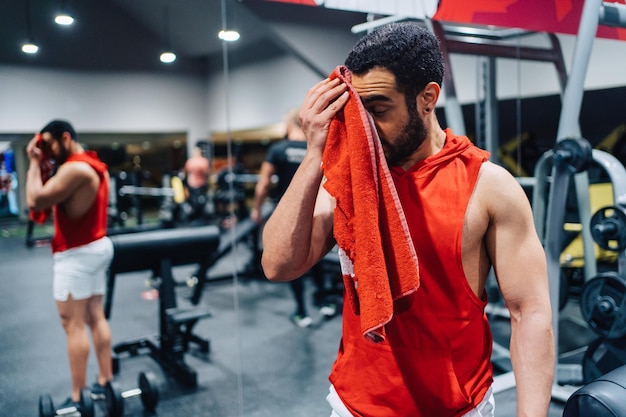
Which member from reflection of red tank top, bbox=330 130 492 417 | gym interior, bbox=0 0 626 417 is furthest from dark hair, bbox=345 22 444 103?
gym interior, bbox=0 0 626 417

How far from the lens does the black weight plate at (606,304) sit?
233 centimetres

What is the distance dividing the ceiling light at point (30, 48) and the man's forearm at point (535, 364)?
2029 mm

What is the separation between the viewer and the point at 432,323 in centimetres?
104

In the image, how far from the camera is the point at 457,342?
1057 mm

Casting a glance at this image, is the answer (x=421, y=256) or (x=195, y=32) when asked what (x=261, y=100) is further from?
(x=421, y=256)

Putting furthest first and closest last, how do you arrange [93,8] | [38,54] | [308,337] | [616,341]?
[308,337]
[616,341]
[93,8]
[38,54]

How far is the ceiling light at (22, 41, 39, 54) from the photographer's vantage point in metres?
2.05

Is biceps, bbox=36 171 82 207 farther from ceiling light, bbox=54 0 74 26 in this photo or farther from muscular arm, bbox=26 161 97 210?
ceiling light, bbox=54 0 74 26

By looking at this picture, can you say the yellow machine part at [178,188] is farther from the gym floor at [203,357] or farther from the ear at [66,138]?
the ear at [66,138]

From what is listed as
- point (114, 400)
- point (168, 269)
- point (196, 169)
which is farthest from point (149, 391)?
point (196, 169)

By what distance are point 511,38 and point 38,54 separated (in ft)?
8.30

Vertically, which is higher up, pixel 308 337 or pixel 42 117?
pixel 42 117

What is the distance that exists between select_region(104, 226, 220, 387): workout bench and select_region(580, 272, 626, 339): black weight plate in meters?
2.15

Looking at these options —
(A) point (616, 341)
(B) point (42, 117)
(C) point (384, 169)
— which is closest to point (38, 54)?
(B) point (42, 117)
